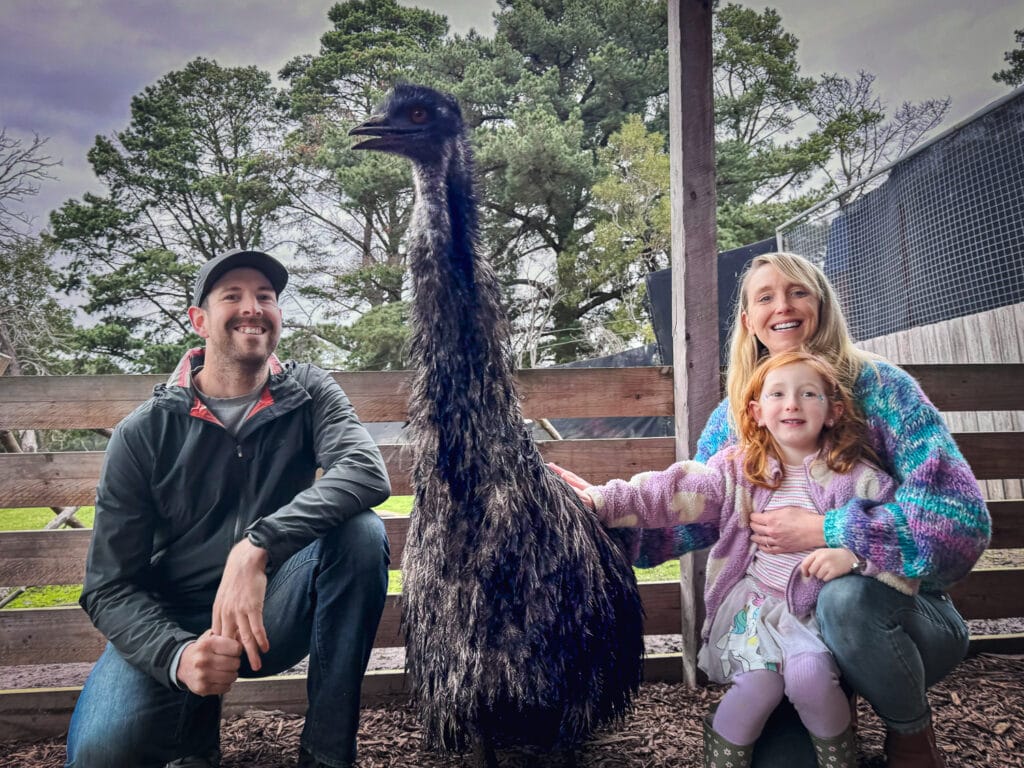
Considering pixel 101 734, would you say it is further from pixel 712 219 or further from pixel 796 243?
pixel 796 243

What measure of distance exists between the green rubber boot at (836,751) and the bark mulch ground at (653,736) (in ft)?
1.88

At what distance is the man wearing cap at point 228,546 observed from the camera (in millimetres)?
1510

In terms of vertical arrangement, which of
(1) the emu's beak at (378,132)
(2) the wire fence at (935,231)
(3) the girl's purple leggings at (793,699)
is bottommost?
(3) the girl's purple leggings at (793,699)

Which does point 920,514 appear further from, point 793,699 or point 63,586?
point 63,586

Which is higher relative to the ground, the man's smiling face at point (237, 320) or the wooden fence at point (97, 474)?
the man's smiling face at point (237, 320)

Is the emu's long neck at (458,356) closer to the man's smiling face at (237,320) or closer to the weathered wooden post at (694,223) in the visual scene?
the man's smiling face at (237,320)

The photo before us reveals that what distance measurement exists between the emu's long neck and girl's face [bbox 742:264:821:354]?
2.21 feet

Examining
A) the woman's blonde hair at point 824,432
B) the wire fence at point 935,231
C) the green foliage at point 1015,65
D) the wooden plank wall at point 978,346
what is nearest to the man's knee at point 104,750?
the woman's blonde hair at point 824,432

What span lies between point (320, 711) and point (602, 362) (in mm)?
4624

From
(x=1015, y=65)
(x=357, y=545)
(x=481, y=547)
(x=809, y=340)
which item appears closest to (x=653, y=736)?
(x=481, y=547)

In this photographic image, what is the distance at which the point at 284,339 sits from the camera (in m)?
10.3

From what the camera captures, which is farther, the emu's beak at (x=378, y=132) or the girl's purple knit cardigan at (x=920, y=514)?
the emu's beak at (x=378, y=132)

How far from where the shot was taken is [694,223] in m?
2.22

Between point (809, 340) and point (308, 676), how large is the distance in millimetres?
1495
